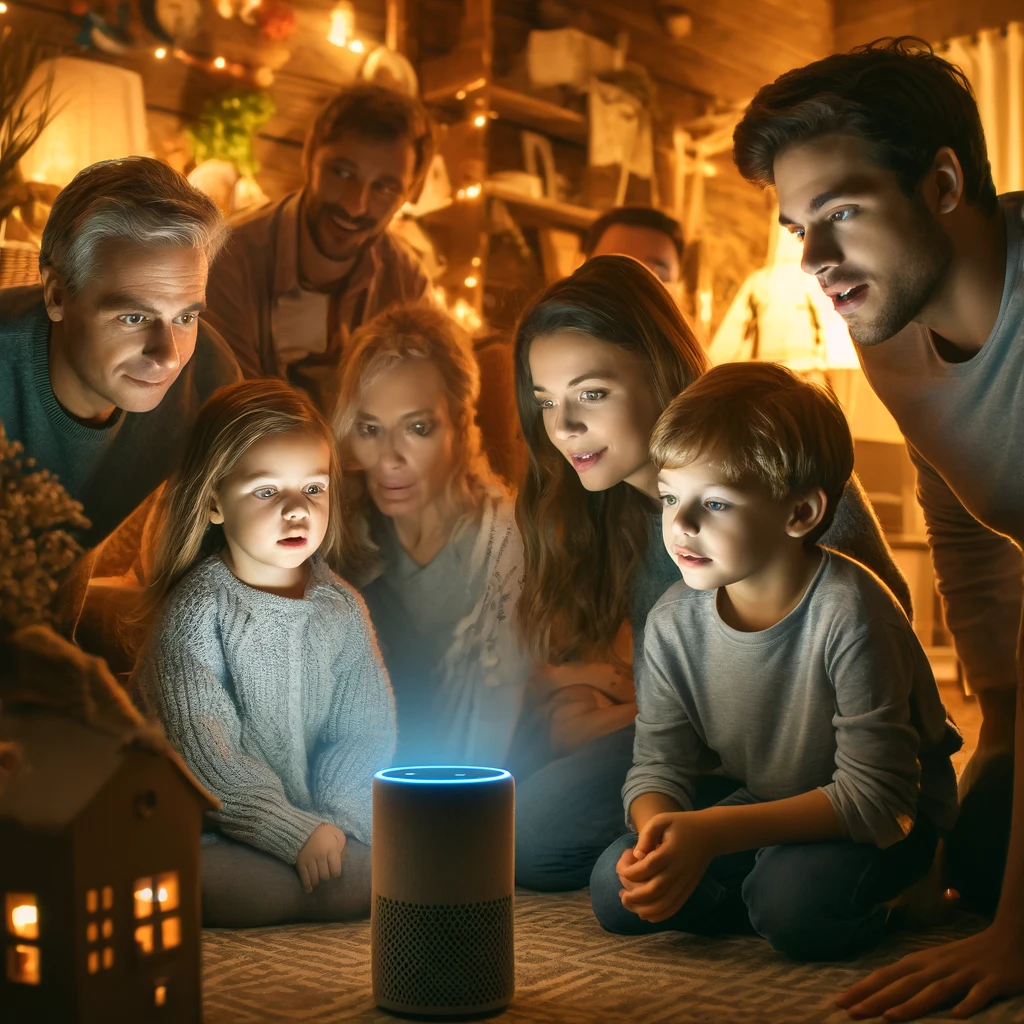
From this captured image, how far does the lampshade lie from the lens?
194 centimetres

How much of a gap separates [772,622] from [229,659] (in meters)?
0.71

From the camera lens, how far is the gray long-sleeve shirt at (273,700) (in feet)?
5.03

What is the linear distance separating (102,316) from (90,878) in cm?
80

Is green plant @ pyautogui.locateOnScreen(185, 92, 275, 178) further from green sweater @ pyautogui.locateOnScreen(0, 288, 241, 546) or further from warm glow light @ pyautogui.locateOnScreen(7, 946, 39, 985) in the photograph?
warm glow light @ pyautogui.locateOnScreen(7, 946, 39, 985)

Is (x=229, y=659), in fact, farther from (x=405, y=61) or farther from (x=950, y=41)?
(x=950, y=41)

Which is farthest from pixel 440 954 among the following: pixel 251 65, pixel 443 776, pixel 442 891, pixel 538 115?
pixel 538 115

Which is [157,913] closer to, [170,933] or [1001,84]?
[170,933]

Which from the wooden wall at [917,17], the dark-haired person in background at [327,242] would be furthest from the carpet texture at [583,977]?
the wooden wall at [917,17]

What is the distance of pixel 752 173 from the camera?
1545 millimetres

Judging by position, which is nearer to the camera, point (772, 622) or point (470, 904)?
point (470, 904)

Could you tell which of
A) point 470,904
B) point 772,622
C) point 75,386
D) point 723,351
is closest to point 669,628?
point 772,622

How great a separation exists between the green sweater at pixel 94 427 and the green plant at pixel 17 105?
174mm

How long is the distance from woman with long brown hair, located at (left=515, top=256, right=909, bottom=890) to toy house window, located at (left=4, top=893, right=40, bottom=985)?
85 centimetres

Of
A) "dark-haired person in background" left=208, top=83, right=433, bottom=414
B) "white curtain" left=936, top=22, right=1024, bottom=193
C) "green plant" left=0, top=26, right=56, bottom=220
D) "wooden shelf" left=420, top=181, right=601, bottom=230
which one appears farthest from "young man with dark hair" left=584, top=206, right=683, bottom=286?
"white curtain" left=936, top=22, right=1024, bottom=193
